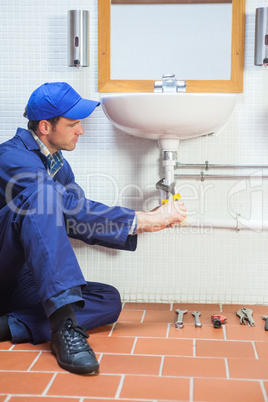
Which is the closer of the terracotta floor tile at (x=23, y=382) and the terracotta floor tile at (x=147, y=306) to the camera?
the terracotta floor tile at (x=23, y=382)

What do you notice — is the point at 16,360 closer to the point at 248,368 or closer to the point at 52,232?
the point at 52,232

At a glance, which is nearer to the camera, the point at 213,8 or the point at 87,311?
the point at 87,311

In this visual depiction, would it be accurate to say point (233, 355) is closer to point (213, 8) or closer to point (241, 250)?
point (241, 250)

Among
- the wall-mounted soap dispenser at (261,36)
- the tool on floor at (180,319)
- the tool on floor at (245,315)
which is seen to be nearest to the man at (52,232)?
the tool on floor at (180,319)

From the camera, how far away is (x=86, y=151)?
2.44 m

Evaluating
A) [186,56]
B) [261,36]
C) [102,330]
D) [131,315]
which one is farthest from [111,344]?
[261,36]

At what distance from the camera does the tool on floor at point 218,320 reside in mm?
2055

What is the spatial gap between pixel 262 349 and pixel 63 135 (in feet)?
3.44

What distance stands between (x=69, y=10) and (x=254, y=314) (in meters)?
1.52

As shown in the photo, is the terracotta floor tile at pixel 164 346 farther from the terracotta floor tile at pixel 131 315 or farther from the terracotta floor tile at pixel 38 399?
the terracotta floor tile at pixel 38 399

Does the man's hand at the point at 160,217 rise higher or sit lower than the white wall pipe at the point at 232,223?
higher

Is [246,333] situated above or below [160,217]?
below

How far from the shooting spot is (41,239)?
1669 mm

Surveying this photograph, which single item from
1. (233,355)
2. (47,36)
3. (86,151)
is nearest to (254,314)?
(233,355)
